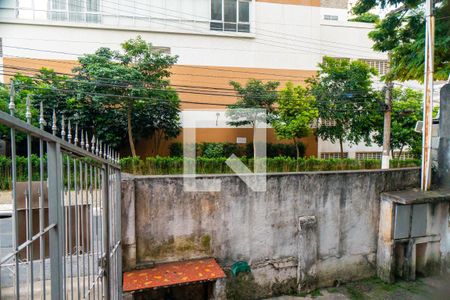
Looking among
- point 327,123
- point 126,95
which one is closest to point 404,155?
point 327,123

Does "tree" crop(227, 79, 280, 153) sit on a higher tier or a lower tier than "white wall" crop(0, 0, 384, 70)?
lower

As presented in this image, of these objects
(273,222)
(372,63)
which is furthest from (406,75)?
(372,63)

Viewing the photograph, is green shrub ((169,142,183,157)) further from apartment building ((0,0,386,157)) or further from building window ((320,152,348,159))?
building window ((320,152,348,159))

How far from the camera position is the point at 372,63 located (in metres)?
13.9

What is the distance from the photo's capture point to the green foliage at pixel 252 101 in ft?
35.3

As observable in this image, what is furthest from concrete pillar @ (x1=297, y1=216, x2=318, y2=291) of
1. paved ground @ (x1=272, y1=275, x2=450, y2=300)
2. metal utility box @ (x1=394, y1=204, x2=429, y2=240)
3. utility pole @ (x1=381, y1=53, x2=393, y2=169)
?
utility pole @ (x1=381, y1=53, x2=393, y2=169)

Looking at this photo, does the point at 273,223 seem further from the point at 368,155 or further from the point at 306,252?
the point at 368,155

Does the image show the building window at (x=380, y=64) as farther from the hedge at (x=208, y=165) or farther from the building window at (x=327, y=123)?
the hedge at (x=208, y=165)

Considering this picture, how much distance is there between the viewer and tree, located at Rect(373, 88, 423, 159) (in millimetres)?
11250

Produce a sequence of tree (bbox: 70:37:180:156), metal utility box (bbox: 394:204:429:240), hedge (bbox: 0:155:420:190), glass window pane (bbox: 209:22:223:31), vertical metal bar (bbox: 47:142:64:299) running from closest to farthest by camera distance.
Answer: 1. vertical metal bar (bbox: 47:142:64:299)
2. metal utility box (bbox: 394:204:429:240)
3. hedge (bbox: 0:155:420:190)
4. tree (bbox: 70:37:180:156)
5. glass window pane (bbox: 209:22:223:31)

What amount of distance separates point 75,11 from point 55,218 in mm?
12359

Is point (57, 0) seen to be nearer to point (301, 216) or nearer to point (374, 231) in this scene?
point (301, 216)

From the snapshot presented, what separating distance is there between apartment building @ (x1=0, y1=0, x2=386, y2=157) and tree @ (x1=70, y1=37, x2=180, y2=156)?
4.66 ft

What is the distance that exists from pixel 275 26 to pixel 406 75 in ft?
25.3
